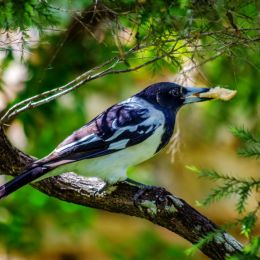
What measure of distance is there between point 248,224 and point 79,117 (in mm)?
4507

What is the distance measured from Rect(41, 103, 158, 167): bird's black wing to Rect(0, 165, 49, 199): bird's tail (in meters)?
0.18

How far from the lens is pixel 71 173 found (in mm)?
4617

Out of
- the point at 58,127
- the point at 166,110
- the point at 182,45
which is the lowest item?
the point at 58,127

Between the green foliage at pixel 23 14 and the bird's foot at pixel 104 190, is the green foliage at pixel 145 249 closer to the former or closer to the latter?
the bird's foot at pixel 104 190

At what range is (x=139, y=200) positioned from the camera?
4285 millimetres

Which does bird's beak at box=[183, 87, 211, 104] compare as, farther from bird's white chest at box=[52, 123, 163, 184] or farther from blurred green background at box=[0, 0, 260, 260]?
bird's white chest at box=[52, 123, 163, 184]

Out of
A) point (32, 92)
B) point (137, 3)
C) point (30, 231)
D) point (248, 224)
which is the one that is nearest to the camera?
point (248, 224)

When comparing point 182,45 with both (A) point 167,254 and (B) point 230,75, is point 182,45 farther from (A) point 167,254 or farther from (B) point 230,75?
(A) point 167,254

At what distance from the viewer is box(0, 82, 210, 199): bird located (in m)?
4.41

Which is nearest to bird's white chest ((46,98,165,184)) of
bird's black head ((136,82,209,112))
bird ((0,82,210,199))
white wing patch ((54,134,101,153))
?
bird ((0,82,210,199))

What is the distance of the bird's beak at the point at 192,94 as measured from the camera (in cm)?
462

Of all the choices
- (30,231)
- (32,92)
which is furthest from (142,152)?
(30,231)

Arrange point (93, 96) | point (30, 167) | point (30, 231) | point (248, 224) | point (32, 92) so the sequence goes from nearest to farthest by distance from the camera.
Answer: point (248, 224), point (30, 167), point (32, 92), point (30, 231), point (93, 96)

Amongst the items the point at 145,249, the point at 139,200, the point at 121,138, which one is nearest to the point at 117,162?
the point at 121,138
